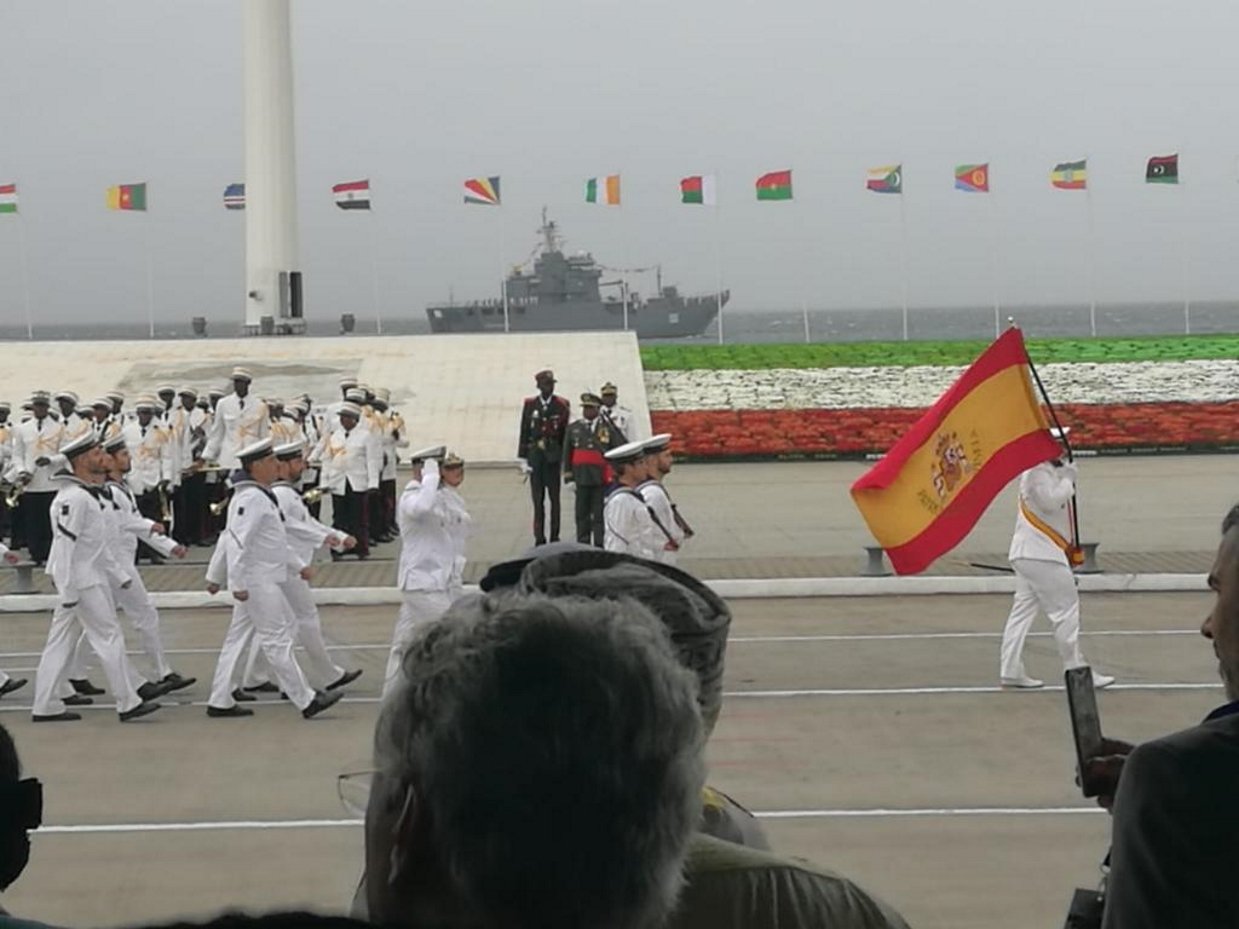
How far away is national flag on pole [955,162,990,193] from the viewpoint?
148ft

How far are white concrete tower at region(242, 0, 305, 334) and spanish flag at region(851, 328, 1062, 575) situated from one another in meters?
31.5

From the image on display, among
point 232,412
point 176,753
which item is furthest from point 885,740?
point 232,412

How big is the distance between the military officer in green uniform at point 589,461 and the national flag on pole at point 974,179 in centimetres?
2940

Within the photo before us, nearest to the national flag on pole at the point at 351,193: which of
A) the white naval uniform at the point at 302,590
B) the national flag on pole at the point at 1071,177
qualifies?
the national flag on pole at the point at 1071,177

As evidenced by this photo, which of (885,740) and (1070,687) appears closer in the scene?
(1070,687)

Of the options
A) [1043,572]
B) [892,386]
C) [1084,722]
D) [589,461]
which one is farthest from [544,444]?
[892,386]

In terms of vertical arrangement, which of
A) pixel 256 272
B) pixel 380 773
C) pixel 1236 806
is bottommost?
pixel 1236 806

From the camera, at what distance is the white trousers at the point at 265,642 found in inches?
420

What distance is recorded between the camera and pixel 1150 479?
2477 cm

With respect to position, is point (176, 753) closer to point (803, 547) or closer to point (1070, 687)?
point (1070, 687)

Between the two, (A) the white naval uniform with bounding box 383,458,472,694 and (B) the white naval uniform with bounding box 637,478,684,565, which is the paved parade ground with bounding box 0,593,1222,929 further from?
(B) the white naval uniform with bounding box 637,478,684,565

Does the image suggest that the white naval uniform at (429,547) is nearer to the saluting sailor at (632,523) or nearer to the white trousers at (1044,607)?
the saluting sailor at (632,523)

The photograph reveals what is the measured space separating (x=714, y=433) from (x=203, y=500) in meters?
11.9

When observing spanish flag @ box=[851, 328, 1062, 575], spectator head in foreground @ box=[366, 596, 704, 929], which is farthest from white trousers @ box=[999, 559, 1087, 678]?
spectator head in foreground @ box=[366, 596, 704, 929]
